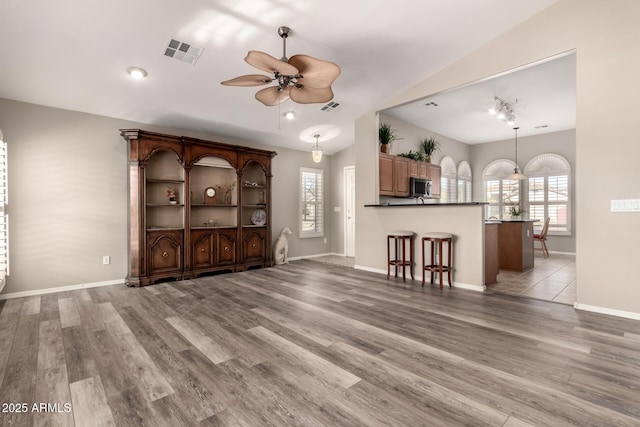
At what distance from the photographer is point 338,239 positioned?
25.5ft

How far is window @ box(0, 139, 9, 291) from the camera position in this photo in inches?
145

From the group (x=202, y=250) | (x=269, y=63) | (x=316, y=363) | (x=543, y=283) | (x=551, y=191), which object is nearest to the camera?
(x=316, y=363)

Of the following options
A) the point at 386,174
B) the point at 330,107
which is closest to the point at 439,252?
the point at 386,174

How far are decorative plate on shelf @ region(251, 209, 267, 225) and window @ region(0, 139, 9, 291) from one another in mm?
3490

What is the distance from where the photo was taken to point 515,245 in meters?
5.62

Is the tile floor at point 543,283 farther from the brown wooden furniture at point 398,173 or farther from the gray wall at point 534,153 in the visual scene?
the brown wooden furniture at point 398,173

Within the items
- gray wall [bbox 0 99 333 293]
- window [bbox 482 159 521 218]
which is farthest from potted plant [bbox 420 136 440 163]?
gray wall [bbox 0 99 333 293]

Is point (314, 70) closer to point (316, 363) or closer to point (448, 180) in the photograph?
point (316, 363)

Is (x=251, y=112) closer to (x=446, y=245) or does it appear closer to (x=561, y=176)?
(x=446, y=245)

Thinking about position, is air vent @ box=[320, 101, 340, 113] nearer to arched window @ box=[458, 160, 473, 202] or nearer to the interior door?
the interior door

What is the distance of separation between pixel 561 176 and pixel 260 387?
30.1 ft

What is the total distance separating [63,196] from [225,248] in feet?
7.95

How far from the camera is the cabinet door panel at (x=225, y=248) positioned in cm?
546

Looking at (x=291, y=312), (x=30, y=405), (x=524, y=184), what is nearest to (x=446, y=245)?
(x=291, y=312)
